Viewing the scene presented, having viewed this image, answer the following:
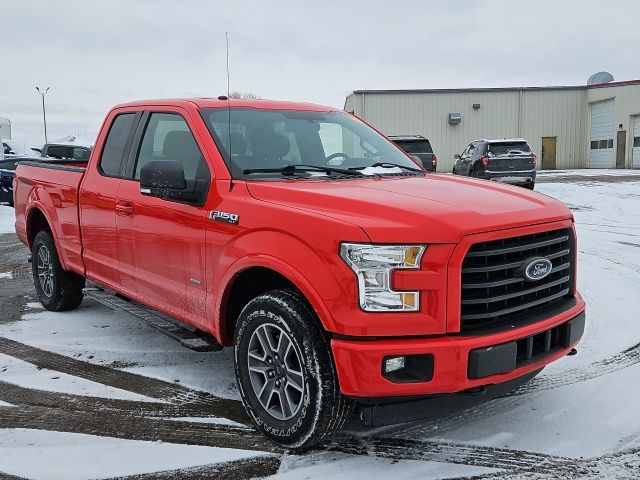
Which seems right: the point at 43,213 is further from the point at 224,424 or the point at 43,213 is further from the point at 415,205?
the point at 415,205

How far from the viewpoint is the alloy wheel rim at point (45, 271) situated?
616 cm

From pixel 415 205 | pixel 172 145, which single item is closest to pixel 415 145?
pixel 172 145

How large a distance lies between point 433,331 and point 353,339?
0.37m

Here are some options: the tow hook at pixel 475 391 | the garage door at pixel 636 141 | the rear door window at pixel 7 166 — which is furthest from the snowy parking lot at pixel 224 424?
the garage door at pixel 636 141

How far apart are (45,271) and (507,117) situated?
34.7m

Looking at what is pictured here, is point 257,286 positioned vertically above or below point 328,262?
below

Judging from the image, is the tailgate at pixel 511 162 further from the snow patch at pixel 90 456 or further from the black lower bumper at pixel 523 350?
the snow patch at pixel 90 456

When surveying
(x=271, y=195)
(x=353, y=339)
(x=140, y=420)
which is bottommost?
(x=140, y=420)

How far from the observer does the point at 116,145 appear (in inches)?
198

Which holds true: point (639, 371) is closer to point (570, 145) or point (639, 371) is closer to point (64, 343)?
point (64, 343)

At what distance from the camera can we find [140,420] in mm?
3693

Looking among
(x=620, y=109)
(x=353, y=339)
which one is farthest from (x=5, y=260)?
(x=620, y=109)

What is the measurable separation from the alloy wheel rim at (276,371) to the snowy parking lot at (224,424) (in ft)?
0.76

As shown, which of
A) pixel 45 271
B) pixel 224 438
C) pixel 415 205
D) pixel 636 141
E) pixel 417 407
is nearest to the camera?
pixel 417 407
